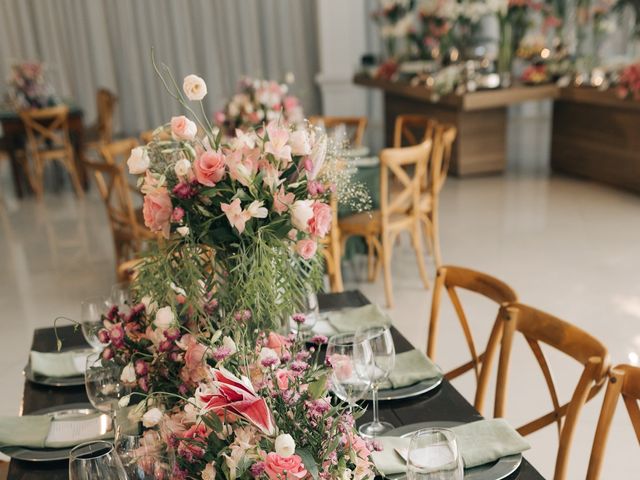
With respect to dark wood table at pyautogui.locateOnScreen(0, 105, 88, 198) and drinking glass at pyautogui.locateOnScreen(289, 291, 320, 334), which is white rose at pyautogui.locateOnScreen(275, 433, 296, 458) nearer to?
drinking glass at pyautogui.locateOnScreen(289, 291, 320, 334)

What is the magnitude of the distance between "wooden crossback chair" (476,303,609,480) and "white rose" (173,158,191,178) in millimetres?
908

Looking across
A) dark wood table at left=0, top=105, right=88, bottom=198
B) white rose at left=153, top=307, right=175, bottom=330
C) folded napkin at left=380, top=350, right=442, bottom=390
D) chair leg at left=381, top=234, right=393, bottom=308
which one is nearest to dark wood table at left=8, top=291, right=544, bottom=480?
folded napkin at left=380, top=350, right=442, bottom=390

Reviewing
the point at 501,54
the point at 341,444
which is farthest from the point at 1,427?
the point at 501,54

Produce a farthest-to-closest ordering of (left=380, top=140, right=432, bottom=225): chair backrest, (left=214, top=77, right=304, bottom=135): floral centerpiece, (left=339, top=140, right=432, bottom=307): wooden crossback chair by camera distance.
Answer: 1. (left=214, top=77, right=304, bottom=135): floral centerpiece
2. (left=339, top=140, right=432, bottom=307): wooden crossback chair
3. (left=380, top=140, right=432, bottom=225): chair backrest

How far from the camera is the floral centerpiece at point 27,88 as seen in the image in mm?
7129

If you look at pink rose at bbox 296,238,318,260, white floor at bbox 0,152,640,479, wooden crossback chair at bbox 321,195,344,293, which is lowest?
white floor at bbox 0,152,640,479

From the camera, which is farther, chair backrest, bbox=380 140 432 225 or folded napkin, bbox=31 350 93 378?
chair backrest, bbox=380 140 432 225

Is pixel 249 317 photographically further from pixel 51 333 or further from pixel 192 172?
pixel 51 333

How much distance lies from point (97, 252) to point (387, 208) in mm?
2521

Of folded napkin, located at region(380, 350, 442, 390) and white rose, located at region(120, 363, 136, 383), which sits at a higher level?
white rose, located at region(120, 363, 136, 383)

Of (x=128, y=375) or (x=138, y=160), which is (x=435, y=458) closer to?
(x=128, y=375)

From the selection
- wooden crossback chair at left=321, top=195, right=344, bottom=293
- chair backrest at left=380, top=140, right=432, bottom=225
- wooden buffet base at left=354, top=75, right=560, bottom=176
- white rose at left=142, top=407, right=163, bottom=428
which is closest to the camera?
white rose at left=142, top=407, right=163, bottom=428

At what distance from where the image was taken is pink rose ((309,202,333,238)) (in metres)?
1.54

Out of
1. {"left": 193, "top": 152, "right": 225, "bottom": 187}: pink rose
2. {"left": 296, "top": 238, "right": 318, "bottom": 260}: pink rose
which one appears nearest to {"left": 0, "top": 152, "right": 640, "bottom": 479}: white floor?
{"left": 296, "top": 238, "right": 318, "bottom": 260}: pink rose
